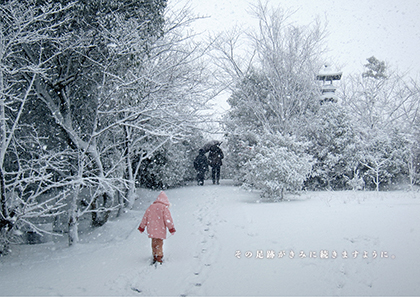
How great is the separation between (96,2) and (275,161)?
5.93m

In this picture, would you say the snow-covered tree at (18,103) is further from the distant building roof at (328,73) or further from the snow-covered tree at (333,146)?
the distant building roof at (328,73)

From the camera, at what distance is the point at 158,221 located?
4.84 metres

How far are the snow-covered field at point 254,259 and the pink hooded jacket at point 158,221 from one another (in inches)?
21.4

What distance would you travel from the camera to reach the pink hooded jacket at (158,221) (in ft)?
15.6

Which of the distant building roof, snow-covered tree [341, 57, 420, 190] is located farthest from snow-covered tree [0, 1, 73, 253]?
the distant building roof

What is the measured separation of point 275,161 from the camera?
8.50m

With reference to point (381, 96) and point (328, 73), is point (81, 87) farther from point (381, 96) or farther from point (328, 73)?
point (381, 96)

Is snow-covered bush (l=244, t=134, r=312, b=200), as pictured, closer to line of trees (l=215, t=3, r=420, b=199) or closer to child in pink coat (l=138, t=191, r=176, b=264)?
line of trees (l=215, t=3, r=420, b=199)

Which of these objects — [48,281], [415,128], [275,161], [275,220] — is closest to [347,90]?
[415,128]

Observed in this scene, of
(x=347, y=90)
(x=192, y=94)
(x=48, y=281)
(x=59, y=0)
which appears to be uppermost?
(x=347, y=90)

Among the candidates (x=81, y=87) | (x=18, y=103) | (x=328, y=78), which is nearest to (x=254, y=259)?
(x=81, y=87)

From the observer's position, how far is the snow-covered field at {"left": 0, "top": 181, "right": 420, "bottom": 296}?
371cm

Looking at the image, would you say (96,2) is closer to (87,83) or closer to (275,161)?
(87,83)

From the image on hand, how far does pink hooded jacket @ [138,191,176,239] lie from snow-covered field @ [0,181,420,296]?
54 cm
